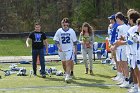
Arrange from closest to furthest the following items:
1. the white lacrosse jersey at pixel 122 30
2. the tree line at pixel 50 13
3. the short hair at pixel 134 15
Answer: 1. the short hair at pixel 134 15
2. the white lacrosse jersey at pixel 122 30
3. the tree line at pixel 50 13

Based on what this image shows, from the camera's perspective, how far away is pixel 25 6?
4047 cm

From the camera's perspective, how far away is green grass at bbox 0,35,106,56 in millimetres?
24906

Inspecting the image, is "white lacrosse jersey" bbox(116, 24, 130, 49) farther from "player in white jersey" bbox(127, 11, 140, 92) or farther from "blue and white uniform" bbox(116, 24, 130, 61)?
"player in white jersey" bbox(127, 11, 140, 92)

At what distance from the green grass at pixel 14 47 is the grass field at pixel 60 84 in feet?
28.9

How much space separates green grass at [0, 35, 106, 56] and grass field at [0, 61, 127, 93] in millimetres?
8798

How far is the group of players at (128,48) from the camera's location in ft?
36.1

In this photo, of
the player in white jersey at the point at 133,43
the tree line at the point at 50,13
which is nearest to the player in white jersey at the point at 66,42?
the player in white jersey at the point at 133,43

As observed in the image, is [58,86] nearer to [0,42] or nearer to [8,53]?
[8,53]

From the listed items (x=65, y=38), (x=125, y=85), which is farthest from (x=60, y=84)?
(x=125, y=85)

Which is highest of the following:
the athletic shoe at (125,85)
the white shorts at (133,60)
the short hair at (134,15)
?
the short hair at (134,15)

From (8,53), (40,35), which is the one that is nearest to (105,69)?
(40,35)

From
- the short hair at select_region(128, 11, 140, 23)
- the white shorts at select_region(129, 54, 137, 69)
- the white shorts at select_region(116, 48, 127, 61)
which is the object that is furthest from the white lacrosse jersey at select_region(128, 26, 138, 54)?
the white shorts at select_region(116, 48, 127, 61)

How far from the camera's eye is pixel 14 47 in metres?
27.7

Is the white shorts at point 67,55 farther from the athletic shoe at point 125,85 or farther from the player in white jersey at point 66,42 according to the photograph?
the athletic shoe at point 125,85
